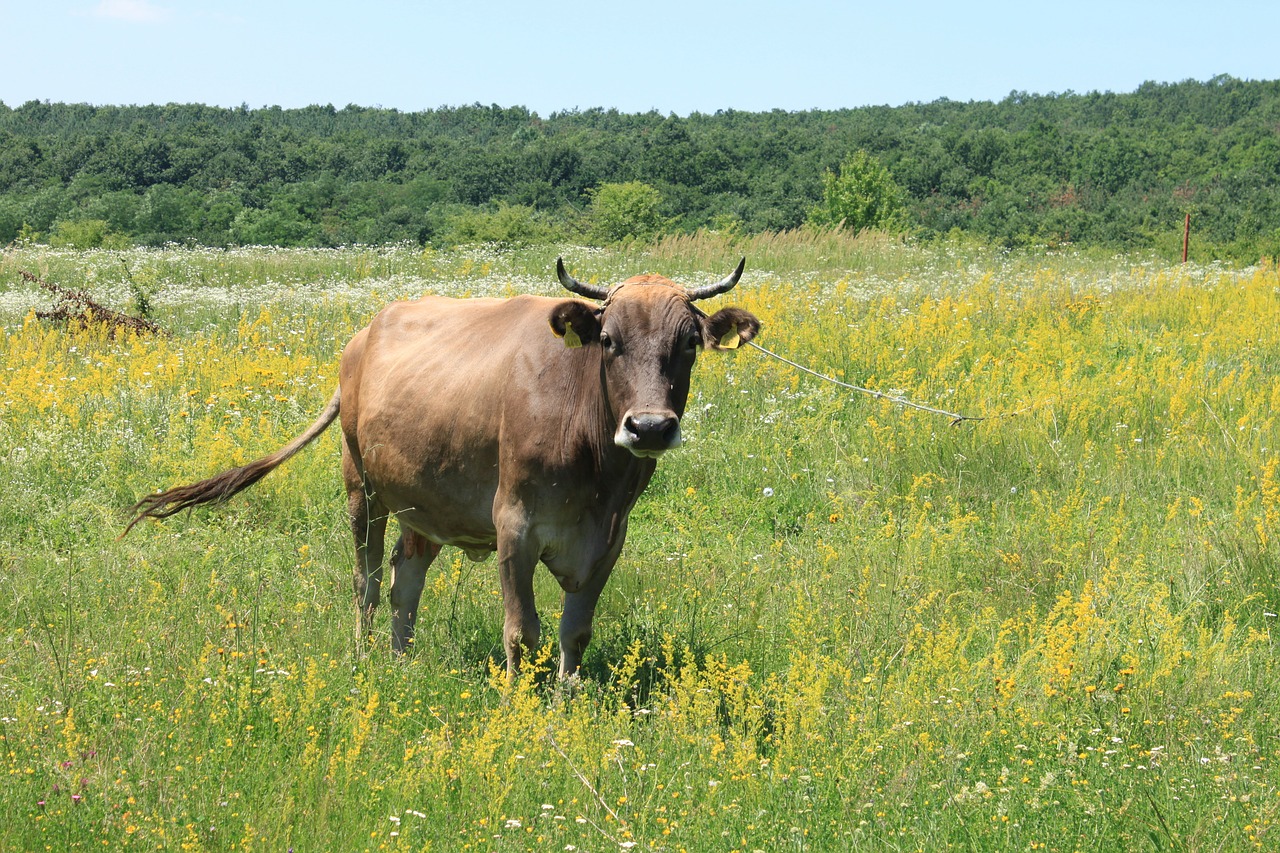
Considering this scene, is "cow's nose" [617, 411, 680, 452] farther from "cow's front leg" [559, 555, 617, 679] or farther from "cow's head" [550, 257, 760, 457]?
"cow's front leg" [559, 555, 617, 679]

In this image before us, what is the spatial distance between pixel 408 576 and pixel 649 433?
7.86 ft

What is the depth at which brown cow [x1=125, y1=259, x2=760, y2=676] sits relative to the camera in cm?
479

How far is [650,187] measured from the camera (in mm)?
51594

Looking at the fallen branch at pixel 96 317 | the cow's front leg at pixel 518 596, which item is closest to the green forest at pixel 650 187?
the fallen branch at pixel 96 317

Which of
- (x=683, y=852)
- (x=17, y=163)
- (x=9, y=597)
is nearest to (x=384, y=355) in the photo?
(x=9, y=597)

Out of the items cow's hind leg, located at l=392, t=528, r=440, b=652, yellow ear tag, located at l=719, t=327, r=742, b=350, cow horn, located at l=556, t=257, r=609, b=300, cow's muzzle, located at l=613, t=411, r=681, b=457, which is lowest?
cow's hind leg, located at l=392, t=528, r=440, b=652

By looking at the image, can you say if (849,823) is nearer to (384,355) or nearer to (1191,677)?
(1191,677)

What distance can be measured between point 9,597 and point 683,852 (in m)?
3.94

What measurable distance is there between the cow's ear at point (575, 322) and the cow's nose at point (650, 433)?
639mm

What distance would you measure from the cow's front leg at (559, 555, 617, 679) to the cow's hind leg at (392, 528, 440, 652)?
138 cm

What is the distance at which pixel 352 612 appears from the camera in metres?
5.97

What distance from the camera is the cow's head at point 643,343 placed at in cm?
449

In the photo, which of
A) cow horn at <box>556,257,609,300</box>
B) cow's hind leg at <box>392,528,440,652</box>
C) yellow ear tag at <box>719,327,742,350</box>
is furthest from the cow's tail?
yellow ear tag at <box>719,327,742,350</box>

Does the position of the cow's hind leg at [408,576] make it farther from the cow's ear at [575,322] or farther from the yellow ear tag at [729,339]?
the yellow ear tag at [729,339]
